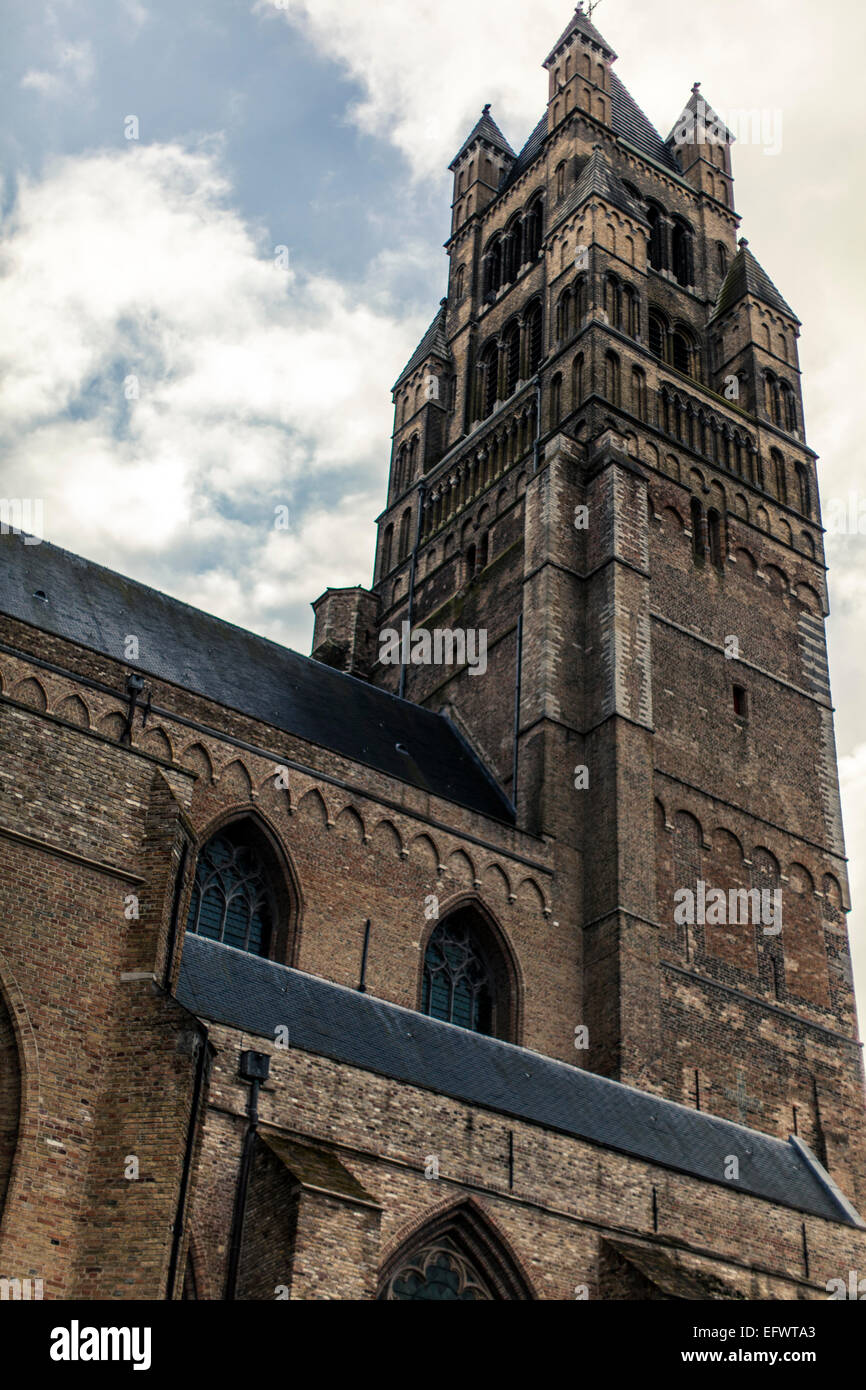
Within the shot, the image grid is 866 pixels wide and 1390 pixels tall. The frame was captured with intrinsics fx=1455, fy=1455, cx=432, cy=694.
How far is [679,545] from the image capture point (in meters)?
30.4

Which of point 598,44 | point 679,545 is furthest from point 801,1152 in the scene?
point 598,44

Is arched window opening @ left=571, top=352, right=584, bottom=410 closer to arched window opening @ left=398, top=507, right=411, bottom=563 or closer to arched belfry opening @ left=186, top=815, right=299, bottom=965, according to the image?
arched window opening @ left=398, top=507, right=411, bottom=563

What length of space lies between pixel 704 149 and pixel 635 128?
2.22 metres

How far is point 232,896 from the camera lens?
71.1 ft

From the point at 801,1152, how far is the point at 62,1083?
15185mm

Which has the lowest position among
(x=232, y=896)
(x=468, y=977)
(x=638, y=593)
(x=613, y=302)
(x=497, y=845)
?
(x=468, y=977)

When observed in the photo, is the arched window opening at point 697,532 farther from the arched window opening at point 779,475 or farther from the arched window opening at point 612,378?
the arched window opening at point 779,475

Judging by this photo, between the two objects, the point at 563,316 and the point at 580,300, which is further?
the point at 563,316

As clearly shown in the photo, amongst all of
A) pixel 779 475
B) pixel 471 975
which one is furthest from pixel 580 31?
pixel 471 975

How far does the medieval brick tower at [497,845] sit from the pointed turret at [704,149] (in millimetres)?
191

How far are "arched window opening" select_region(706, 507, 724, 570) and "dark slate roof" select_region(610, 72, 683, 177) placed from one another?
546 inches

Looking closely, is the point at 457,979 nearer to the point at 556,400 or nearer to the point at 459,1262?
the point at 459,1262

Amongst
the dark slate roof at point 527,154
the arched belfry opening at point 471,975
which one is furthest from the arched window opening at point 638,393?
the arched belfry opening at point 471,975
